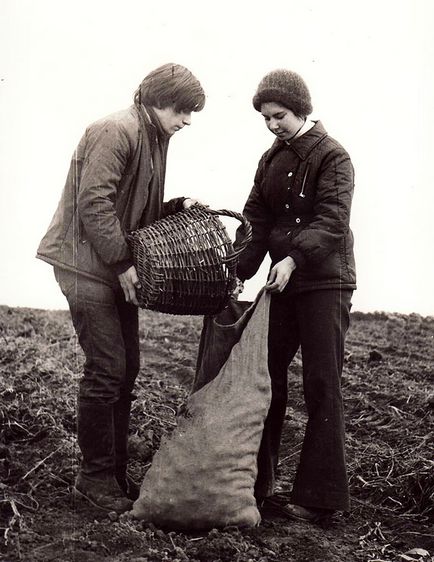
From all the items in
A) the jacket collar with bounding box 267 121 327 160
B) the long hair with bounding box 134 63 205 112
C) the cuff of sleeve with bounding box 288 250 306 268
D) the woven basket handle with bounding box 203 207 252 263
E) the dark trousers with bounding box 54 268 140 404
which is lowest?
the dark trousers with bounding box 54 268 140 404

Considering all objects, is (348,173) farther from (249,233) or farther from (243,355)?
(243,355)

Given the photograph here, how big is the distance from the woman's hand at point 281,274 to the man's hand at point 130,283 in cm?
49

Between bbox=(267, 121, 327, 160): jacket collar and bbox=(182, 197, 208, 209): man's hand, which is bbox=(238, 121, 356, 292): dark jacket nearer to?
bbox=(267, 121, 327, 160): jacket collar

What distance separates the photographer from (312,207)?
3.02 m

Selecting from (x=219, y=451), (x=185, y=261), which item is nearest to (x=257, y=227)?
(x=185, y=261)

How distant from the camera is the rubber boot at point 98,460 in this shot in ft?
9.48

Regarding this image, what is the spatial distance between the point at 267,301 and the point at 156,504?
2.74 feet

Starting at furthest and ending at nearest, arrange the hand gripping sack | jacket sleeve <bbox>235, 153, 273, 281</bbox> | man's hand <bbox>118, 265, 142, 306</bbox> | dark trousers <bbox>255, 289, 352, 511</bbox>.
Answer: jacket sleeve <bbox>235, 153, 273, 281</bbox> < dark trousers <bbox>255, 289, 352, 511</bbox> < man's hand <bbox>118, 265, 142, 306</bbox> < the hand gripping sack

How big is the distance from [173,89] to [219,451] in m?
1.31

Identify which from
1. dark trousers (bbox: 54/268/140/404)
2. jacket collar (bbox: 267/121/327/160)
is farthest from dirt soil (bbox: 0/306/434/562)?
jacket collar (bbox: 267/121/327/160)

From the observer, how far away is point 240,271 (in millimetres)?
3252

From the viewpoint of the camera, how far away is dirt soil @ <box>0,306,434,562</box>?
2.57 meters

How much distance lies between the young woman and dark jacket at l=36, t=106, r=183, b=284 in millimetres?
474

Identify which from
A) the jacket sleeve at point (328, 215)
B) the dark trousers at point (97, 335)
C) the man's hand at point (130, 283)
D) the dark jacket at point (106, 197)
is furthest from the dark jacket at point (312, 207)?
the dark trousers at point (97, 335)
